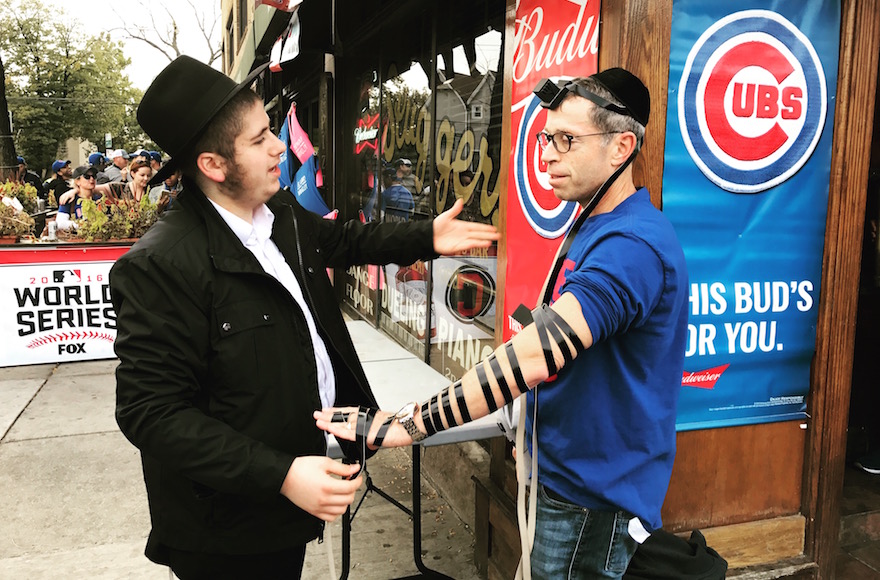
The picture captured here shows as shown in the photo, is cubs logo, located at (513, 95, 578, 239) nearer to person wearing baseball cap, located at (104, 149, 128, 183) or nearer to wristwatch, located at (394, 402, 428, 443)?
wristwatch, located at (394, 402, 428, 443)

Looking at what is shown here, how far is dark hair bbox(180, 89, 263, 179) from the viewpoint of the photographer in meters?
1.72

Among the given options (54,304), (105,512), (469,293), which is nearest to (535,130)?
(469,293)

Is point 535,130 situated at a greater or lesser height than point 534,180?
greater

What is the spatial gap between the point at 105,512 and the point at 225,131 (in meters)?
3.11

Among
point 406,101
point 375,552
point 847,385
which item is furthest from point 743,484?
point 406,101

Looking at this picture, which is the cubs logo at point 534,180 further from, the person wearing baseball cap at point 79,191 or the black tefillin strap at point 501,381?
the person wearing baseball cap at point 79,191

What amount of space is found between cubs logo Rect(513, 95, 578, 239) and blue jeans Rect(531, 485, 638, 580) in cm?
117

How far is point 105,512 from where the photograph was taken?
3.89 meters

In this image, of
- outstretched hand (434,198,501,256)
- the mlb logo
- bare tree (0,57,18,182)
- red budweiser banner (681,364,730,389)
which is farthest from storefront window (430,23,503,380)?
bare tree (0,57,18,182)

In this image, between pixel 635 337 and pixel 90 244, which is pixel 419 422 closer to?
pixel 635 337

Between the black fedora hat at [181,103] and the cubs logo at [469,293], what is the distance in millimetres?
2674

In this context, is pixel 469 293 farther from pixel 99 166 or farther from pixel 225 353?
pixel 99 166

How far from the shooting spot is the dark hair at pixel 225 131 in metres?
1.72

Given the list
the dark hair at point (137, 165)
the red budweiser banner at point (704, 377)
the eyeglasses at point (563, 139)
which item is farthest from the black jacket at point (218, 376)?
the dark hair at point (137, 165)
